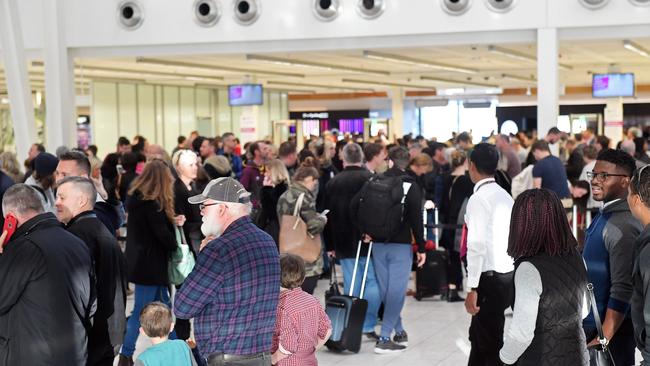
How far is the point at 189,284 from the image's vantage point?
461 centimetres

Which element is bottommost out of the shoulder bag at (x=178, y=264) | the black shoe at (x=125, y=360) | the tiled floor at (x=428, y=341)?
the tiled floor at (x=428, y=341)

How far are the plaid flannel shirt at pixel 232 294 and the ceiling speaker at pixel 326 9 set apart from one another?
10499mm

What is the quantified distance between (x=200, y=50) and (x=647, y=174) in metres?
12.4

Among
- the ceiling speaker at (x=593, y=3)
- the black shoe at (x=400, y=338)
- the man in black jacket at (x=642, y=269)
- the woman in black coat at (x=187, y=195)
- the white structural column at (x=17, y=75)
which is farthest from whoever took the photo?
the white structural column at (x=17, y=75)

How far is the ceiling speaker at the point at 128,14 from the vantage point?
15977 mm

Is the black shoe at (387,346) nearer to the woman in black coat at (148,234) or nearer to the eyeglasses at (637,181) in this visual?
the woman in black coat at (148,234)

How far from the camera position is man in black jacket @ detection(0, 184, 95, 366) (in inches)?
191

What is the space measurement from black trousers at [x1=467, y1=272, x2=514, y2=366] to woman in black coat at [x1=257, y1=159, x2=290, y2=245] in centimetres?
362

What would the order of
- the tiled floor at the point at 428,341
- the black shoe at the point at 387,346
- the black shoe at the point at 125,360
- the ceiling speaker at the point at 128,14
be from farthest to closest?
the ceiling speaker at the point at 128,14 → the black shoe at the point at 387,346 → the tiled floor at the point at 428,341 → the black shoe at the point at 125,360

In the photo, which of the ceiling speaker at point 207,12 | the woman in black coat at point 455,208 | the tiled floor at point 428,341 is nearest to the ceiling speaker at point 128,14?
the ceiling speaker at point 207,12

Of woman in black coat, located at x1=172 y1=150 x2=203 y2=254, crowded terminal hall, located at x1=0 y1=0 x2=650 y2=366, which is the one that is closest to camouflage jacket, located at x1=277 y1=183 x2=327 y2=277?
crowded terminal hall, located at x1=0 y1=0 x2=650 y2=366

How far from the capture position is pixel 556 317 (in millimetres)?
4352

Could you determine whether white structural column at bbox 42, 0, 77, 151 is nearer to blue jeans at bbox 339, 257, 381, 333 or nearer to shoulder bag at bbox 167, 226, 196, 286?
blue jeans at bbox 339, 257, 381, 333

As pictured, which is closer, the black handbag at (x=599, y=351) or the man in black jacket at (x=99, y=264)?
the black handbag at (x=599, y=351)
